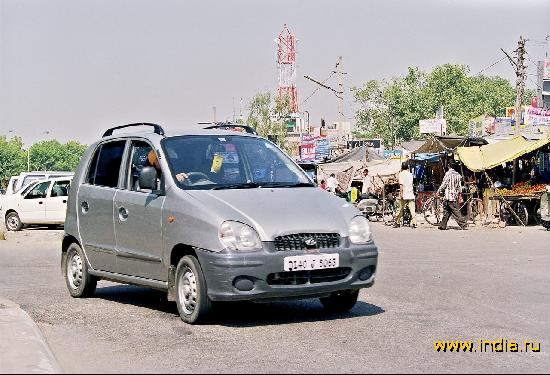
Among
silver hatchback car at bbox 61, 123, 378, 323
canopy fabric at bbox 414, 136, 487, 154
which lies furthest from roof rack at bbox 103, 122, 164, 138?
canopy fabric at bbox 414, 136, 487, 154

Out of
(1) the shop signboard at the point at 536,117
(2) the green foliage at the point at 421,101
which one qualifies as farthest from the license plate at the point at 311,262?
(2) the green foliage at the point at 421,101

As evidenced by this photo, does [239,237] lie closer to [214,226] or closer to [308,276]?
[214,226]

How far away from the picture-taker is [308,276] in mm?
8039

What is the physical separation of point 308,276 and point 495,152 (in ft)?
70.2

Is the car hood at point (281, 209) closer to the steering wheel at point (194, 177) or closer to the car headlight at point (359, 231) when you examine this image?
the car headlight at point (359, 231)

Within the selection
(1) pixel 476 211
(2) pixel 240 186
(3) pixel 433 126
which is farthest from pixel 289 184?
(3) pixel 433 126

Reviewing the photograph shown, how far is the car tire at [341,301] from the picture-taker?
8.84 meters

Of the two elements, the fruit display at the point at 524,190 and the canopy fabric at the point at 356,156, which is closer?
the fruit display at the point at 524,190

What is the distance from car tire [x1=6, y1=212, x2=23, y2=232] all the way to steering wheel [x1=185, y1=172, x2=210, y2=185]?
2180 centimetres

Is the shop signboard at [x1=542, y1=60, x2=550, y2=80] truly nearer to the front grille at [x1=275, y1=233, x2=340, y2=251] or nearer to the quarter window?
the quarter window

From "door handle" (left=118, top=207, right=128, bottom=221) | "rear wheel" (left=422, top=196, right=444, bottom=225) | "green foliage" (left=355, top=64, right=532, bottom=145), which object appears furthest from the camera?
"green foliage" (left=355, top=64, right=532, bottom=145)

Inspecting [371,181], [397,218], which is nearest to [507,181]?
[397,218]

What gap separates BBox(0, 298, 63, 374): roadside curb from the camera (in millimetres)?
6072

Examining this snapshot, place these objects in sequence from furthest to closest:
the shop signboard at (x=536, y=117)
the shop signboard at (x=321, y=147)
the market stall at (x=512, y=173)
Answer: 1. the shop signboard at (x=321, y=147)
2. the shop signboard at (x=536, y=117)
3. the market stall at (x=512, y=173)
